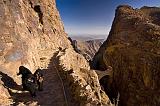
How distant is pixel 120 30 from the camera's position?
50.1 m

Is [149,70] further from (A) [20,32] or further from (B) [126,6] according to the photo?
(B) [126,6]

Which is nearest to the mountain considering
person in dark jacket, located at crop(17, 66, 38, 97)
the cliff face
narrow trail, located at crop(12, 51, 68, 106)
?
narrow trail, located at crop(12, 51, 68, 106)

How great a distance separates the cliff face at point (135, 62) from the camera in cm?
3791

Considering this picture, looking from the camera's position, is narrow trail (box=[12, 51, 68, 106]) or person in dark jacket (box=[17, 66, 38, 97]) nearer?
narrow trail (box=[12, 51, 68, 106])

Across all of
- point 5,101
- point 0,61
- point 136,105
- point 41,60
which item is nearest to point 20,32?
point 41,60

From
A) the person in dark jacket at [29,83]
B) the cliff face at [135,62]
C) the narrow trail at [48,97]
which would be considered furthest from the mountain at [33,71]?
the cliff face at [135,62]

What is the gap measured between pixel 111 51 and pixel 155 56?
9344mm

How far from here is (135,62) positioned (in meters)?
41.2

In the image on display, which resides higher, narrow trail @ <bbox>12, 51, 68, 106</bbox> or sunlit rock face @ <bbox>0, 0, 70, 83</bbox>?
sunlit rock face @ <bbox>0, 0, 70, 83</bbox>

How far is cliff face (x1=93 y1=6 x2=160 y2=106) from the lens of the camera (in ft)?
124

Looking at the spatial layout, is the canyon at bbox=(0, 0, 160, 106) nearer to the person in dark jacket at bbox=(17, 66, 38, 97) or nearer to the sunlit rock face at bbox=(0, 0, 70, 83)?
the sunlit rock face at bbox=(0, 0, 70, 83)

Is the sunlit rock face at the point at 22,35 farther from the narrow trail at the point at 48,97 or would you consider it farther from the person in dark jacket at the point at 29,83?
the narrow trail at the point at 48,97

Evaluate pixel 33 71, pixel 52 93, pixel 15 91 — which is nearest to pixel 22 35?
pixel 33 71

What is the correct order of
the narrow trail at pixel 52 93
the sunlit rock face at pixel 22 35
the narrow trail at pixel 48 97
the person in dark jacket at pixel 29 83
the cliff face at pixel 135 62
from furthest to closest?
the cliff face at pixel 135 62, the sunlit rock face at pixel 22 35, the person in dark jacket at pixel 29 83, the narrow trail at pixel 52 93, the narrow trail at pixel 48 97
